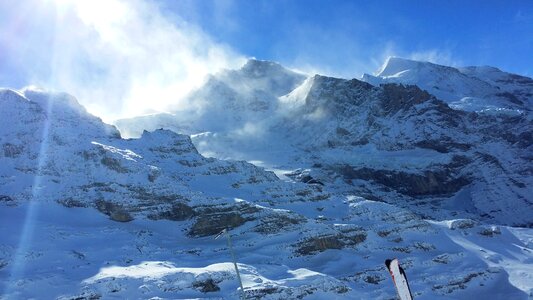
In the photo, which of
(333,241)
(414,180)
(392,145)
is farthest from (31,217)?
(392,145)

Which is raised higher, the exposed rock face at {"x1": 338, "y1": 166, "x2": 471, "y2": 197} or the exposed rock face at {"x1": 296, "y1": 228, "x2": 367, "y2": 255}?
the exposed rock face at {"x1": 338, "y1": 166, "x2": 471, "y2": 197}

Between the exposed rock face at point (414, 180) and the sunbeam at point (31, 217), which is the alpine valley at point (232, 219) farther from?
the exposed rock face at point (414, 180)

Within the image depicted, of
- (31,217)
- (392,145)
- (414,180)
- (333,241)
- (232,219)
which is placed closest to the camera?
(333,241)

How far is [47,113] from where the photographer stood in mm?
92125

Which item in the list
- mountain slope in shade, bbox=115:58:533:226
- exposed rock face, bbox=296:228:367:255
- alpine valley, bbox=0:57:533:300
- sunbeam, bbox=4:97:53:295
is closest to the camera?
sunbeam, bbox=4:97:53:295

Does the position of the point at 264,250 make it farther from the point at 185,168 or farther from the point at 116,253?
the point at 185,168

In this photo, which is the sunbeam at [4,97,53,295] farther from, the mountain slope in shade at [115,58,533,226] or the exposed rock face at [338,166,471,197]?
the exposed rock face at [338,166,471,197]

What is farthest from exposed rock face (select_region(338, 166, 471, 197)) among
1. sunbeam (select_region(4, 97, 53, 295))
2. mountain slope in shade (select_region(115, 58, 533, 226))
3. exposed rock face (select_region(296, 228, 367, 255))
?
sunbeam (select_region(4, 97, 53, 295))

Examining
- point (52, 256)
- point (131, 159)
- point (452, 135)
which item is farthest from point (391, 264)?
point (452, 135)

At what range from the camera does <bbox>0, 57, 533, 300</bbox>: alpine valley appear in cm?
4803

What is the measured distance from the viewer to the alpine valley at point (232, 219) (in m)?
48.0

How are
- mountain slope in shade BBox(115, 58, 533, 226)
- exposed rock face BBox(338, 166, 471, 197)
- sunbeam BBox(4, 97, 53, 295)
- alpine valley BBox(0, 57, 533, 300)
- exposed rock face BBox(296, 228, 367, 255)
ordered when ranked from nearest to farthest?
sunbeam BBox(4, 97, 53, 295)
alpine valley BBox(0, 57, 533, 300)
exposed rock face BBox(296, 228, 367, 255)
mountain slope in shade BBox(115, 58, 533, 226)
exposed rock face BBox(338, 166, 471, 197)

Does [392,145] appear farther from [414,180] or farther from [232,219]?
[232,219]

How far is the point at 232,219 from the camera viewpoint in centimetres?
7000
